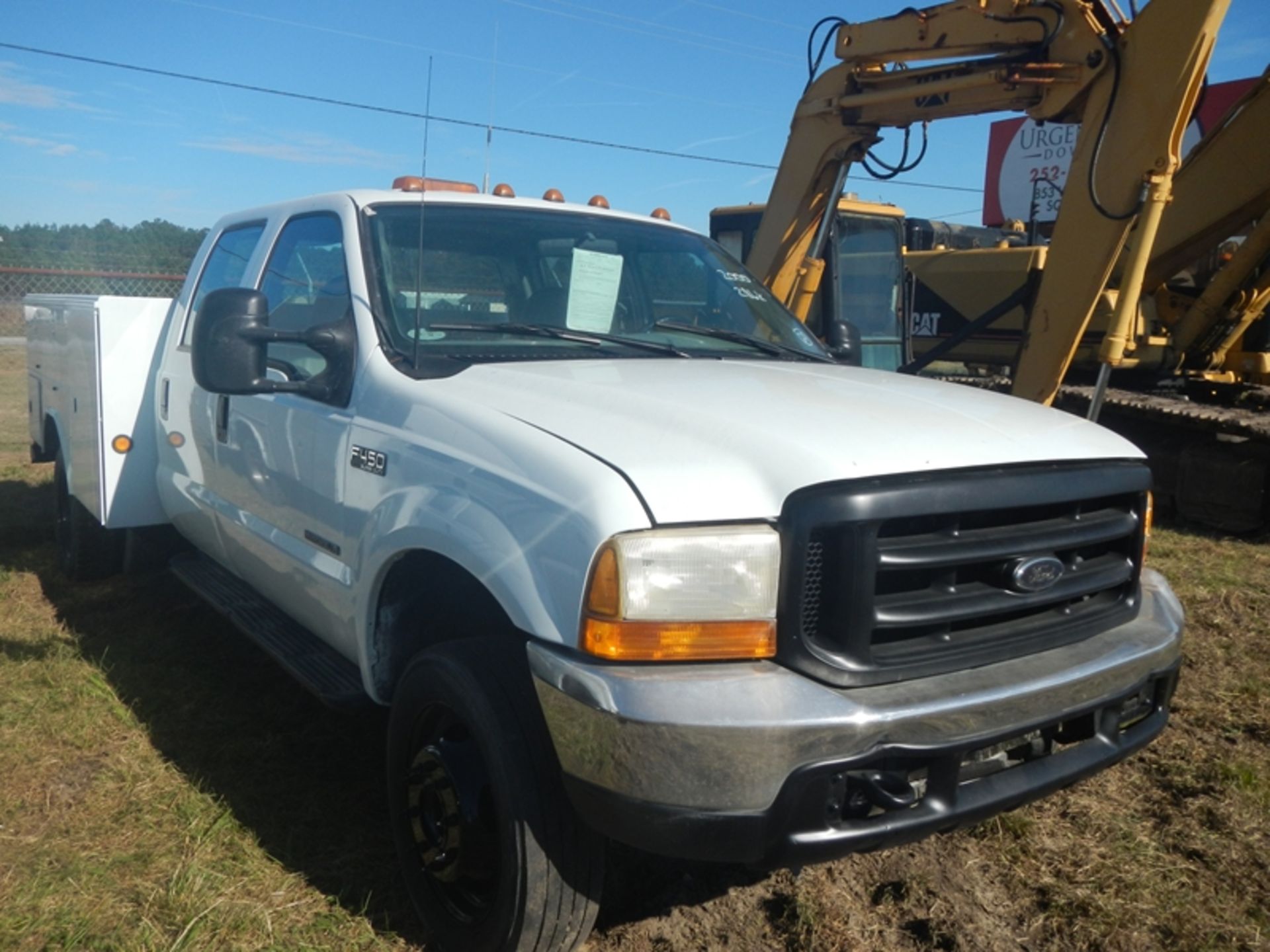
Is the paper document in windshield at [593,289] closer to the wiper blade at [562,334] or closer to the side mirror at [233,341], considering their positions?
the wiper blade at [562,334]

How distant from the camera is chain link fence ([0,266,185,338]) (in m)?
17.6

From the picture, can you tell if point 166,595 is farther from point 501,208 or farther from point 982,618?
point 982,618

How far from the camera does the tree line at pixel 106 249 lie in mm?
19750

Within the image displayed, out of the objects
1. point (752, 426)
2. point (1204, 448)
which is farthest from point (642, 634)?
point (1204, 448)

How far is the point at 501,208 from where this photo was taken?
12.3ft

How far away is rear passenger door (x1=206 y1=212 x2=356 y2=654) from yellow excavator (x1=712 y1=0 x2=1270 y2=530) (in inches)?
79.2

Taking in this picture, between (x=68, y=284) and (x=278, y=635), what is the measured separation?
16.8 meters

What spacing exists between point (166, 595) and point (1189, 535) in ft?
21.0

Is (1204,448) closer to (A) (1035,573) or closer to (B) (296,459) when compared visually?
(A) (1035,573)

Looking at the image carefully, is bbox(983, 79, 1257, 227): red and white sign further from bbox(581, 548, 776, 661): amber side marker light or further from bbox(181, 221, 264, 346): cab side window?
bbox(581, 548, 776, 661): amber side marker light

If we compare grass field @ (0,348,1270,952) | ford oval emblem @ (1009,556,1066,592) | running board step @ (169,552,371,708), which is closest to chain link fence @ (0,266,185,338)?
running board step @ (169,552,371,708)

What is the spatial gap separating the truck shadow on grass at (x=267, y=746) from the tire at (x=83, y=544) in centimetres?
9

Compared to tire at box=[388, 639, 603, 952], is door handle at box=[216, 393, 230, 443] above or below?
above

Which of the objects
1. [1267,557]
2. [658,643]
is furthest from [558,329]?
[1267,557]
